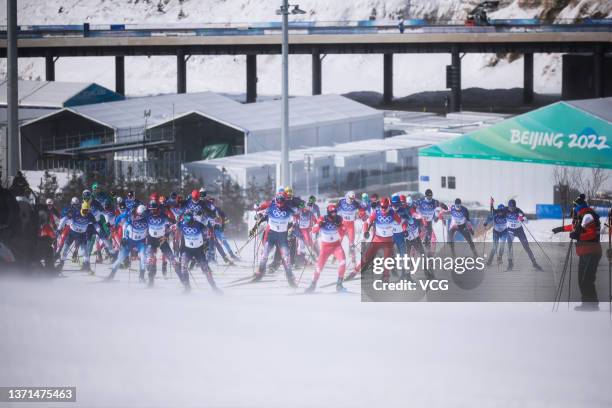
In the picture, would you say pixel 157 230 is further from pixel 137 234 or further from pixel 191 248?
pixel 191 248

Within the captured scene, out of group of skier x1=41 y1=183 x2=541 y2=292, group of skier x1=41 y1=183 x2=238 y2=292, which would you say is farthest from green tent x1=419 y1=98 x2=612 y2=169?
group of skier x1=41 y1=183 x2=238 y2=292

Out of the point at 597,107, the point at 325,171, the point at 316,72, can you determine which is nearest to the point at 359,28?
the point at 316,72

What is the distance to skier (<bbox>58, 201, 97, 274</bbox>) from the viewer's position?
932 inches

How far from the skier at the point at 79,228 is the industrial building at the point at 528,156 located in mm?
21342

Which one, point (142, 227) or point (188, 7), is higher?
point (188, 7)

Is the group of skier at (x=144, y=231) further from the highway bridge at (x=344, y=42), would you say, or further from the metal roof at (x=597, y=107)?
the highway bridge at (x=344, y=42)

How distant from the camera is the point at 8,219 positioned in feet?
65.3

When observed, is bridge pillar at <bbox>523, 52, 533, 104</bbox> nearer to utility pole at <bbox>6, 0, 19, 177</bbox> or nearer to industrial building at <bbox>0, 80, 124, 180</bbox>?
industrial building at <bbox>0, 80, 124, 180</bbox>

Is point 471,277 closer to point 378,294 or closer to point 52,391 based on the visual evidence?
point 378,294

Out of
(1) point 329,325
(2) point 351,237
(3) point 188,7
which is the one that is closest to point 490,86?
(3) point 188,7

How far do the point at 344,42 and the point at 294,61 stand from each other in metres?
58.9

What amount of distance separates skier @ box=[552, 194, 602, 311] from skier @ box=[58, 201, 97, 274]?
10.3m

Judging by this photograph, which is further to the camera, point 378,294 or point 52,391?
point 378,294

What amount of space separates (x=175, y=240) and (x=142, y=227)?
28.0 inches
